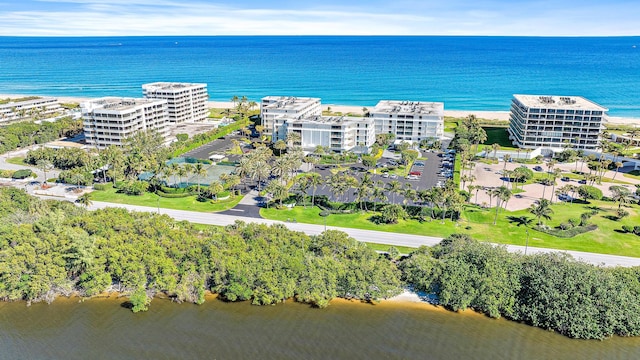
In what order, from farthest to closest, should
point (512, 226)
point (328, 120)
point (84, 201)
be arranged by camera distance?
point (328, 120)
point (84, 201)
point (512, 226)

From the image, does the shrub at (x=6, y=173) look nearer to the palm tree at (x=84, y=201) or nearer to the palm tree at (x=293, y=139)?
the palm tree at (x=84, y=201)

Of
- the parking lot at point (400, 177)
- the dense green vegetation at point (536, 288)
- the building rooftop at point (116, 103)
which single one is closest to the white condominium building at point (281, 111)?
the parking lot at point (400, 177)

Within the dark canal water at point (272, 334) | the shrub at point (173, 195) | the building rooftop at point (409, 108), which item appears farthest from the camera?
the building rooftop at point (409, 108)

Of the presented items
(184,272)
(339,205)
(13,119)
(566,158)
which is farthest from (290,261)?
(13,119)

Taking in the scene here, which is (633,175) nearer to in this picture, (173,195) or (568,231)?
(568,231)

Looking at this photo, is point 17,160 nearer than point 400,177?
No

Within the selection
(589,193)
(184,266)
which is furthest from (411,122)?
(184,266)
